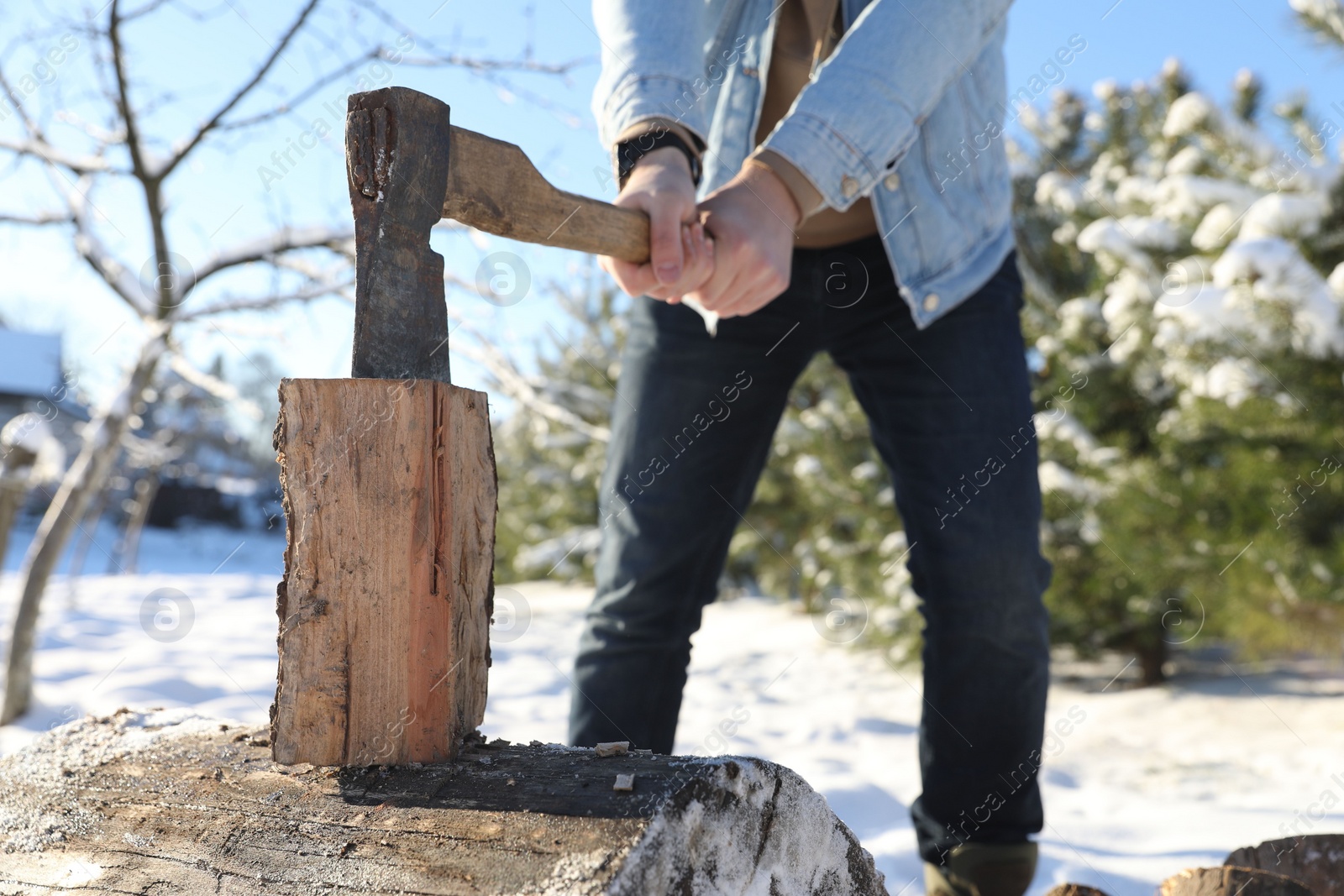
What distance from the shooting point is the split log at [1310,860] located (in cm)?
126

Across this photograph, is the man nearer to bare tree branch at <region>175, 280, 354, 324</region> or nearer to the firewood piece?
the firewood piece

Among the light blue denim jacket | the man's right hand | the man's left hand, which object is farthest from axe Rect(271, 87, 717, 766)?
the light blue denim jacket

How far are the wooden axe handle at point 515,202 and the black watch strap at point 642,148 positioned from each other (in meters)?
0.26

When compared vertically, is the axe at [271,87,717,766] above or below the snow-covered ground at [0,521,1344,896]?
above

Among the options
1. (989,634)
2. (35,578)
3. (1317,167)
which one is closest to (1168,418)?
(1317,167)

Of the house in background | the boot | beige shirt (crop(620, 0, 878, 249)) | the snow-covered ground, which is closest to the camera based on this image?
the boot

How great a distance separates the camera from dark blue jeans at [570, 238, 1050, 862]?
59.7 inches

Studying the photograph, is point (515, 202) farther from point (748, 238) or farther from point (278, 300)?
point (278, 300)

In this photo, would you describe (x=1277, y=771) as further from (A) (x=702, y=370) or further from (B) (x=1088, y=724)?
(A) (x=702, y=370)

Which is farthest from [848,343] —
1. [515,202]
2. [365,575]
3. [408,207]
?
[365,575]

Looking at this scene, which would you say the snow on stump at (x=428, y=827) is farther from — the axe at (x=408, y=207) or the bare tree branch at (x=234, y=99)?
the bare tree branch at (x=234, y=99)

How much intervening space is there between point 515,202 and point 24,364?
23979 mm

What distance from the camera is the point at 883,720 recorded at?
375 centimetres

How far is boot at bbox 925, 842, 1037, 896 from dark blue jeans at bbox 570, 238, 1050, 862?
0.08 feet
